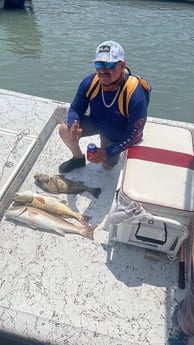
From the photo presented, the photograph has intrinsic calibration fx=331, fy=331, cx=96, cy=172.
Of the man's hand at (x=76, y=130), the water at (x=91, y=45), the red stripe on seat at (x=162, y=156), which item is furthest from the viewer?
the water at (x=91, y=45)

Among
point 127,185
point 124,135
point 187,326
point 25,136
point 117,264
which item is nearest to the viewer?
point 187,326

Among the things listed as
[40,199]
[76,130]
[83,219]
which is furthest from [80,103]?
[83,219]

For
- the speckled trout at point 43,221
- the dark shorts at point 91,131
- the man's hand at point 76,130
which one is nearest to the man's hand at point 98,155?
the dark shorts at point 91,131

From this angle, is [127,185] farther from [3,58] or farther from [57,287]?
[3,58]

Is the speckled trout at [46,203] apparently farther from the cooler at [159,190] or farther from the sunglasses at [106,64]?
the sunglasses at [106,64]

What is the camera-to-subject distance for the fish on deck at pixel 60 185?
3732mm

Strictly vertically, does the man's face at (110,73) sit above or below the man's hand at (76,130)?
above

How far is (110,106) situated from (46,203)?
1.21 m

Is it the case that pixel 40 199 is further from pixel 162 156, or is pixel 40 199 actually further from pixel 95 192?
pixel 162 156

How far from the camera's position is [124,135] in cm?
342

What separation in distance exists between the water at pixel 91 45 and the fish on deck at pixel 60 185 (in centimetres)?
408

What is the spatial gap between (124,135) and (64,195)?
96cm

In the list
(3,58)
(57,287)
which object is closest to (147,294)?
(57,287)

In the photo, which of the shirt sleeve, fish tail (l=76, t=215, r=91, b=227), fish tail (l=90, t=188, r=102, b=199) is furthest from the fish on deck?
the shirt sleeve
